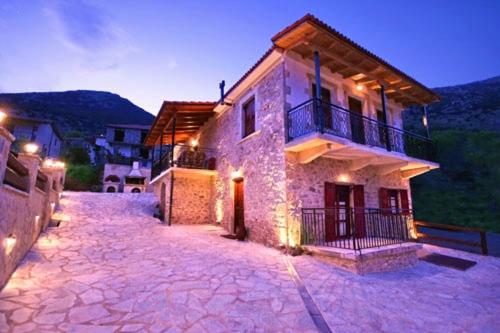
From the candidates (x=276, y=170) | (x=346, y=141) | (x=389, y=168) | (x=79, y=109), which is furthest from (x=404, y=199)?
(x=79, y=109)

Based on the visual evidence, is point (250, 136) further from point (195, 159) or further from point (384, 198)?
point (384, 198)

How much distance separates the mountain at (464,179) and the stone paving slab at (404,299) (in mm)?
17132

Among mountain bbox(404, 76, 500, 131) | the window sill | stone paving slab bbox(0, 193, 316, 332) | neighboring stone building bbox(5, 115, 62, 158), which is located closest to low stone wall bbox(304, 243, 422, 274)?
stone paving slab bbox(0, 193, 316, 332)

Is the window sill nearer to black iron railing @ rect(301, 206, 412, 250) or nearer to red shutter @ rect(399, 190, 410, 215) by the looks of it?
black iron railing @ rect(301, 206, 412, 250)

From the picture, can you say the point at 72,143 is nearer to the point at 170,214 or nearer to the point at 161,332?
the point at 170,214

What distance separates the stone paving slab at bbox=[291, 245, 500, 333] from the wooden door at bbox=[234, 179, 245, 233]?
352 centimetres

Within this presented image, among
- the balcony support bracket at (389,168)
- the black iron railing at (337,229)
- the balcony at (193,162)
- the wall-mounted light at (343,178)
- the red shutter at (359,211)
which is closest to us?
the black iron railing at (337,229)

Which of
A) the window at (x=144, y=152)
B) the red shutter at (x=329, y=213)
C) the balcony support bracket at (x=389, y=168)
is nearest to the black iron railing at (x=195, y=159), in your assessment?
the red shutter at (x=329, y=213)

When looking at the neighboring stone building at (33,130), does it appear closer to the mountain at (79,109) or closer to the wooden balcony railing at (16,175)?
the mountain at (79,109)

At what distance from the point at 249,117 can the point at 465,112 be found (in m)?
38.0

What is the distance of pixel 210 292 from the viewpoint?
4.02 meters

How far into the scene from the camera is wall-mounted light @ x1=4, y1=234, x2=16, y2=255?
144 inches

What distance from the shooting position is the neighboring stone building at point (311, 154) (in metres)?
7.07

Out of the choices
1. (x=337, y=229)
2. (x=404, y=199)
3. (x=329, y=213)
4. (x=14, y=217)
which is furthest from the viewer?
(x=404, y=199)
